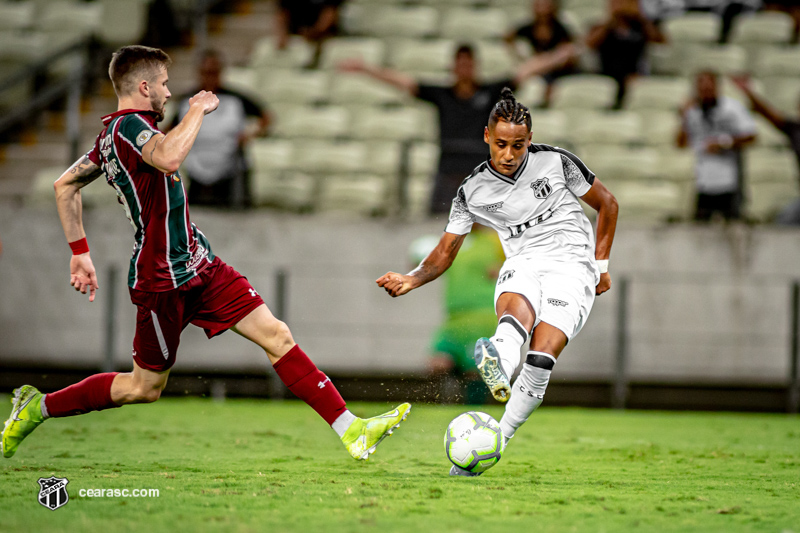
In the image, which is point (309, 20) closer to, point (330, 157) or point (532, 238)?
point (330, 157)

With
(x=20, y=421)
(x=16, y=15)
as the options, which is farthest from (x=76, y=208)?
(x=16, y=15)

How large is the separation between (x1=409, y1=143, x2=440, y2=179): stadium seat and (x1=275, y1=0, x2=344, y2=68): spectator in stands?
10.2 feet

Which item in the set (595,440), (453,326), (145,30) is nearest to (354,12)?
(145,30)

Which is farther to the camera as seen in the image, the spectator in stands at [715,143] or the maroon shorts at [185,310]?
the spectator in stands at [715,143]

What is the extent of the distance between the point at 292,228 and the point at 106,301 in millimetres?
2270

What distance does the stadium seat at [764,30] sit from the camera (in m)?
13.5

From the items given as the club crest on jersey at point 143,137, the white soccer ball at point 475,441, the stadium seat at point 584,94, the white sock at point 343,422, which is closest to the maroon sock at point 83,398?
the white sock at point 343,422

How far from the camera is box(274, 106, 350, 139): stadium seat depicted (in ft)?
39.6

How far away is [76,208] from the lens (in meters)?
5.16

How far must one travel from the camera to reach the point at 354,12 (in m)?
14.0

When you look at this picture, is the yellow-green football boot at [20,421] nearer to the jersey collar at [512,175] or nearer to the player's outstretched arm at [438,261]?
the player's outstretched arm at [438,261]

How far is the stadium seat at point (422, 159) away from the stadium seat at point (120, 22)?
4.92 meters

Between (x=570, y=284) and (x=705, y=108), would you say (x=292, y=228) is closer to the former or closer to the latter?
(x=705, y=108)

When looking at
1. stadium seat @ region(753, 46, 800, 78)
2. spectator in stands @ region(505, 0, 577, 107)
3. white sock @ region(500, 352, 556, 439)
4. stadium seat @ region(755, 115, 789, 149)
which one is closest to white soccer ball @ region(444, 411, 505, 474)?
→ white sock @ region(500, 352, 556, 439)
